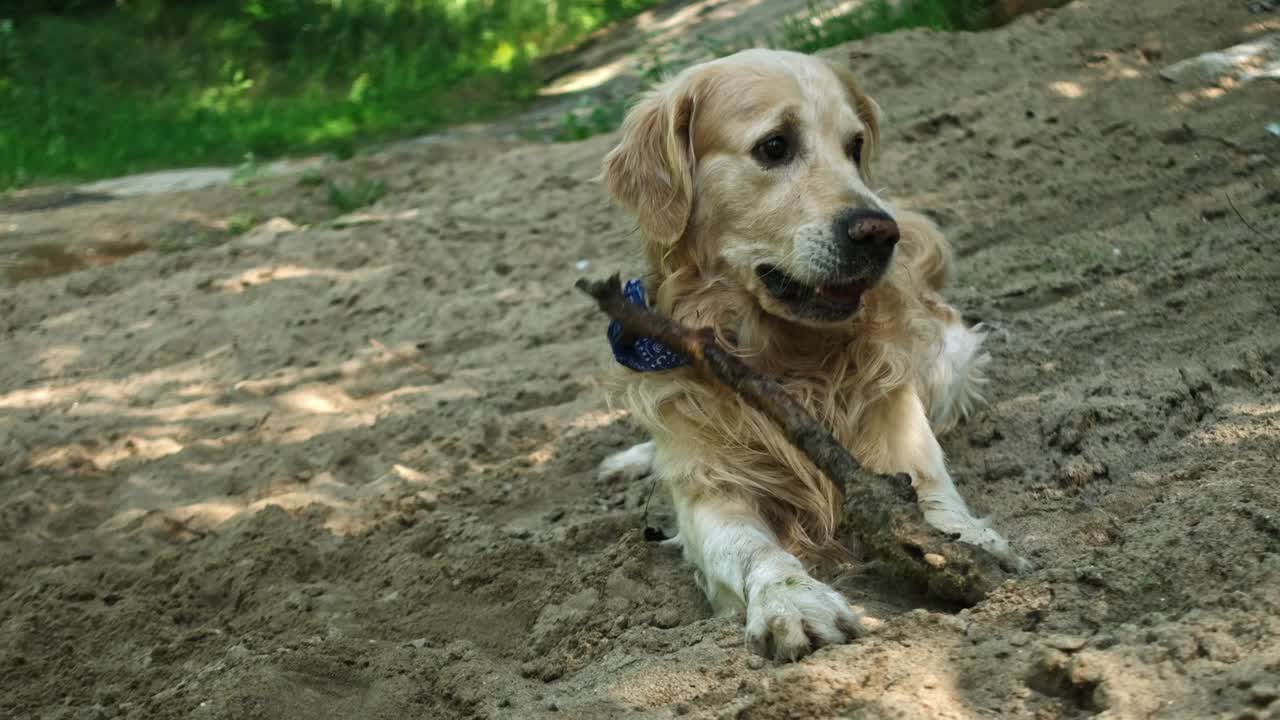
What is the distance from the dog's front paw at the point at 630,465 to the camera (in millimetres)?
4305

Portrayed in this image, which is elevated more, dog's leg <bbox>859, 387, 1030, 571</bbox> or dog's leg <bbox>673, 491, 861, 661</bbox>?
dog's leg <bbox>673, 491, 861, 661</bbox>

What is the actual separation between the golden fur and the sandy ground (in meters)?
0.34

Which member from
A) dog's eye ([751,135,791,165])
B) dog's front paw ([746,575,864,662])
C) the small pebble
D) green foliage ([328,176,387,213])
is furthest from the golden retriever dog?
green foliage ([328,176,387,213])

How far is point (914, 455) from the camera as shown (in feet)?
11.7

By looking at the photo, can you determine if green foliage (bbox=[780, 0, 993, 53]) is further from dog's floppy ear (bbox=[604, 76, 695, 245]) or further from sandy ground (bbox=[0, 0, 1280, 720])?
dog's floppy ear (bbox=[604, 76, 695, 245])

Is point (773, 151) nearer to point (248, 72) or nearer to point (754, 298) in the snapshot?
point (754, 298)

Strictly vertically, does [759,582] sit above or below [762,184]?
below

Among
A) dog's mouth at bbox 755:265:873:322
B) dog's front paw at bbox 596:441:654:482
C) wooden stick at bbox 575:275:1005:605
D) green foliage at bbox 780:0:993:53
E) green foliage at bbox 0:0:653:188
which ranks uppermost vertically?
dog's mouth at bbox 755:265:873:322

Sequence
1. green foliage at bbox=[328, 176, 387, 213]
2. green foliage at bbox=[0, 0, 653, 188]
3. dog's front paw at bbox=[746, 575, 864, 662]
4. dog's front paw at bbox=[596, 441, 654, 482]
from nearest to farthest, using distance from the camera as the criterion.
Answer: dog's front paw at bbox=[746, 575, 864, 662], dog's front paw at bbox=[596, 441, 654, 482], green foliage at bbox=[328, 176, 387, 213], green foliage at bbox=[0, 0, 653, 188]

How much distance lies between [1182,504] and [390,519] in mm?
2408

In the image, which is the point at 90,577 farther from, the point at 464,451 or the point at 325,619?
the point at 464,451

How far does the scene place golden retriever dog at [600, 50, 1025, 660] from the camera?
3426 mm

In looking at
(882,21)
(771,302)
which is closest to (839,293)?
(771,302)

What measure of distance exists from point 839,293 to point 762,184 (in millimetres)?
433
